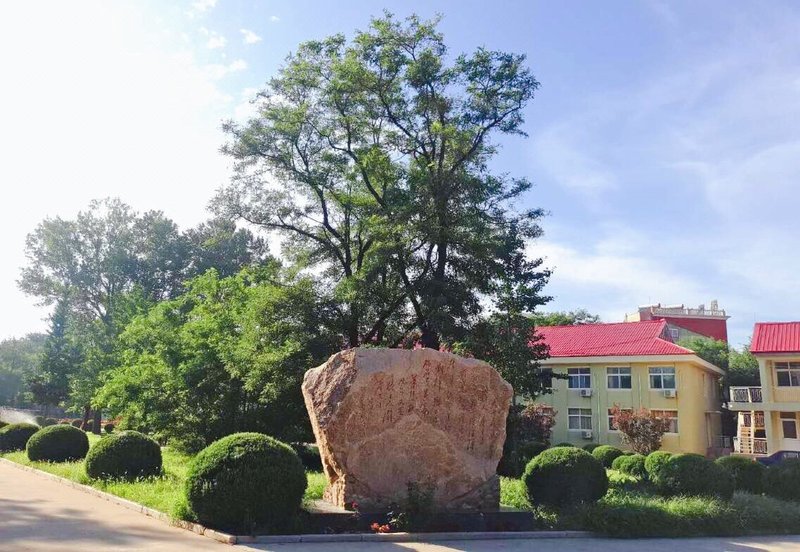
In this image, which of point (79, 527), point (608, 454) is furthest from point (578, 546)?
point (608, 454)

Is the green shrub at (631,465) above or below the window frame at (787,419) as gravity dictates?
below

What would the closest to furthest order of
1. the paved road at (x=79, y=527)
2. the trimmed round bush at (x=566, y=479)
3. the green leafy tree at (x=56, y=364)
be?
the paved road at (x=79, y=527) → the trimmed round bush at (x=566, y=479) → the green leafy tree at (x=56, y=364)

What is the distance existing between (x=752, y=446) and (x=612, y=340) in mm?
8039

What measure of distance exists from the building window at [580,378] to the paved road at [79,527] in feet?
84.4

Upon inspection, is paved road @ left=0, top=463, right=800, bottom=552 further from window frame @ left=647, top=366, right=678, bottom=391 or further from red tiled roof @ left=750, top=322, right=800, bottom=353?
window frame @ left=647, top=366, right=678, bottom=391

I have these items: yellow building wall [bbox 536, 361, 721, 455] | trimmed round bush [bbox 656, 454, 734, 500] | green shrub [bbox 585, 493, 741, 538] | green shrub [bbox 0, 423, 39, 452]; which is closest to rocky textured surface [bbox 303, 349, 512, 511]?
green shrub [bbox 585, 493, 741, 538]

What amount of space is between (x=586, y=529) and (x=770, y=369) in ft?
72.9

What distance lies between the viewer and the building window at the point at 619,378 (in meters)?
32.2

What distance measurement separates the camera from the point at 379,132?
2169 centimetres

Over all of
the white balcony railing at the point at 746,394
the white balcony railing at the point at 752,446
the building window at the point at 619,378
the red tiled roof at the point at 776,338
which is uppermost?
the red tiled roof at the point at 776,338

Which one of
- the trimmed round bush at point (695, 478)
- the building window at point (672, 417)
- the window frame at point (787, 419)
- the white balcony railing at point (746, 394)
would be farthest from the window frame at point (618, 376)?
the trimmed round bush at point (695, 478)

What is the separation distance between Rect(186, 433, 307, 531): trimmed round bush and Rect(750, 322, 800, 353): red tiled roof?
25344 mm

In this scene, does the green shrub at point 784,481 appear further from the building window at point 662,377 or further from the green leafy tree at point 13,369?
the green leafy tree at point 13,369

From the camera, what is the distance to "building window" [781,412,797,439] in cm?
2870
